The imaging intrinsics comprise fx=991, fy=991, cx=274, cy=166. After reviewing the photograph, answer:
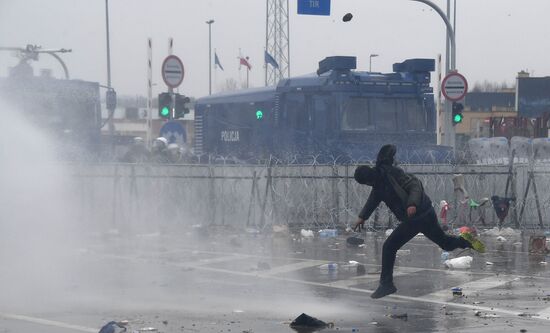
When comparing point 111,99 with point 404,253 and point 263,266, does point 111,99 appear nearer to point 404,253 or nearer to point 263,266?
point 404,253

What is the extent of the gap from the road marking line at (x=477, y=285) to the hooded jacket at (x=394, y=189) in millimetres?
1413

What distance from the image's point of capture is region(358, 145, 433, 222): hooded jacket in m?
12.0

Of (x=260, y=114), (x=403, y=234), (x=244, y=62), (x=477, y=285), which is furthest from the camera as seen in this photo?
(x=244, y=62)

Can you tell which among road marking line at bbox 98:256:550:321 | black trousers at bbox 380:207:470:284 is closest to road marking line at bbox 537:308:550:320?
road marking line at bbox 98:256:550:321

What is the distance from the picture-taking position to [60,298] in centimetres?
1252

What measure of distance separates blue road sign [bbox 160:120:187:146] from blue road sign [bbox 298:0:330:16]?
14.2ft

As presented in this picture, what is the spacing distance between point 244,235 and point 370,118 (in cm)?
597

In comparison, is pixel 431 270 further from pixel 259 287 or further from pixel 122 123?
pixel 122 123

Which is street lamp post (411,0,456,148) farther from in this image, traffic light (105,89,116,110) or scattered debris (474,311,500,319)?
scattered debris (474,311,500,319)

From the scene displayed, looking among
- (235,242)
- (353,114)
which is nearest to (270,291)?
(235,242)

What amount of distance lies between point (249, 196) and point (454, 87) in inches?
265

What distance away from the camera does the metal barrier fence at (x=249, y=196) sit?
77.0 feet

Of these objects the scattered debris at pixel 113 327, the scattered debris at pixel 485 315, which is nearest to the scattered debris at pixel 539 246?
the scattered debris at pixel 485 315

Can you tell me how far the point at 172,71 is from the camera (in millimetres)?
25844
